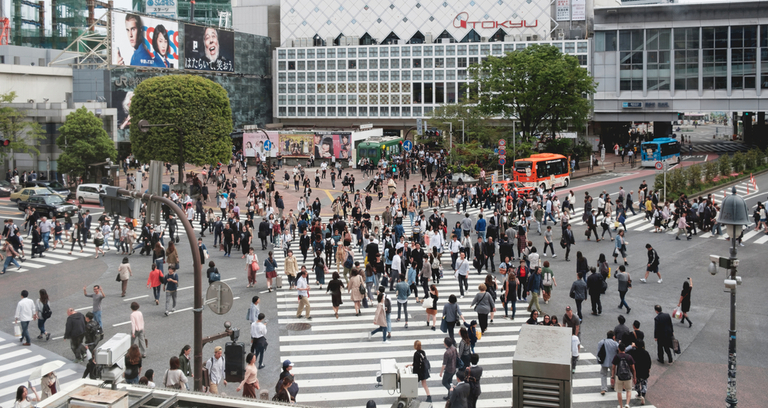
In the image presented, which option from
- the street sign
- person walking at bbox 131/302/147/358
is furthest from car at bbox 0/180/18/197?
the street sign

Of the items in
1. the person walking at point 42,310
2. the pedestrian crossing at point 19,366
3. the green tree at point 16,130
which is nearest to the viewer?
the pedestrian crossing at point 19,366

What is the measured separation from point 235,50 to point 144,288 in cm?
6776

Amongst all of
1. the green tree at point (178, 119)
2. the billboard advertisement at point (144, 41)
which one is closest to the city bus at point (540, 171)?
the green tree at point (178, 119)

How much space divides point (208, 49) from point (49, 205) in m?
45.8

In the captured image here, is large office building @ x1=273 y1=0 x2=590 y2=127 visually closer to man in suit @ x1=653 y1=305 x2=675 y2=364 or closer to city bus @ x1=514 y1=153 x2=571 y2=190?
city bus @ x1=514 y1=153 x2=571 y2=190

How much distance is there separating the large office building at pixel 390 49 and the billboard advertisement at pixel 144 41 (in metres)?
20.7

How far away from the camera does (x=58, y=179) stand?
56.9 meters

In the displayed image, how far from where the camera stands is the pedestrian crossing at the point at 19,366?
55.1 feet

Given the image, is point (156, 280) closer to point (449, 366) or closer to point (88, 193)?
point (449, 366)

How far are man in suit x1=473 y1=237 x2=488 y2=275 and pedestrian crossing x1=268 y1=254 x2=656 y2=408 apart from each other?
8.93ft

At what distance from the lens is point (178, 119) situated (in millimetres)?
52031

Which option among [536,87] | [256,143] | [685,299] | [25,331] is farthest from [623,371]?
[256,143]

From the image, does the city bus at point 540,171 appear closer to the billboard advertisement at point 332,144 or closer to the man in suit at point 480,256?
the man in suit at point 480,256

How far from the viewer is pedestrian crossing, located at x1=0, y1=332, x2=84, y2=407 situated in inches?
661
